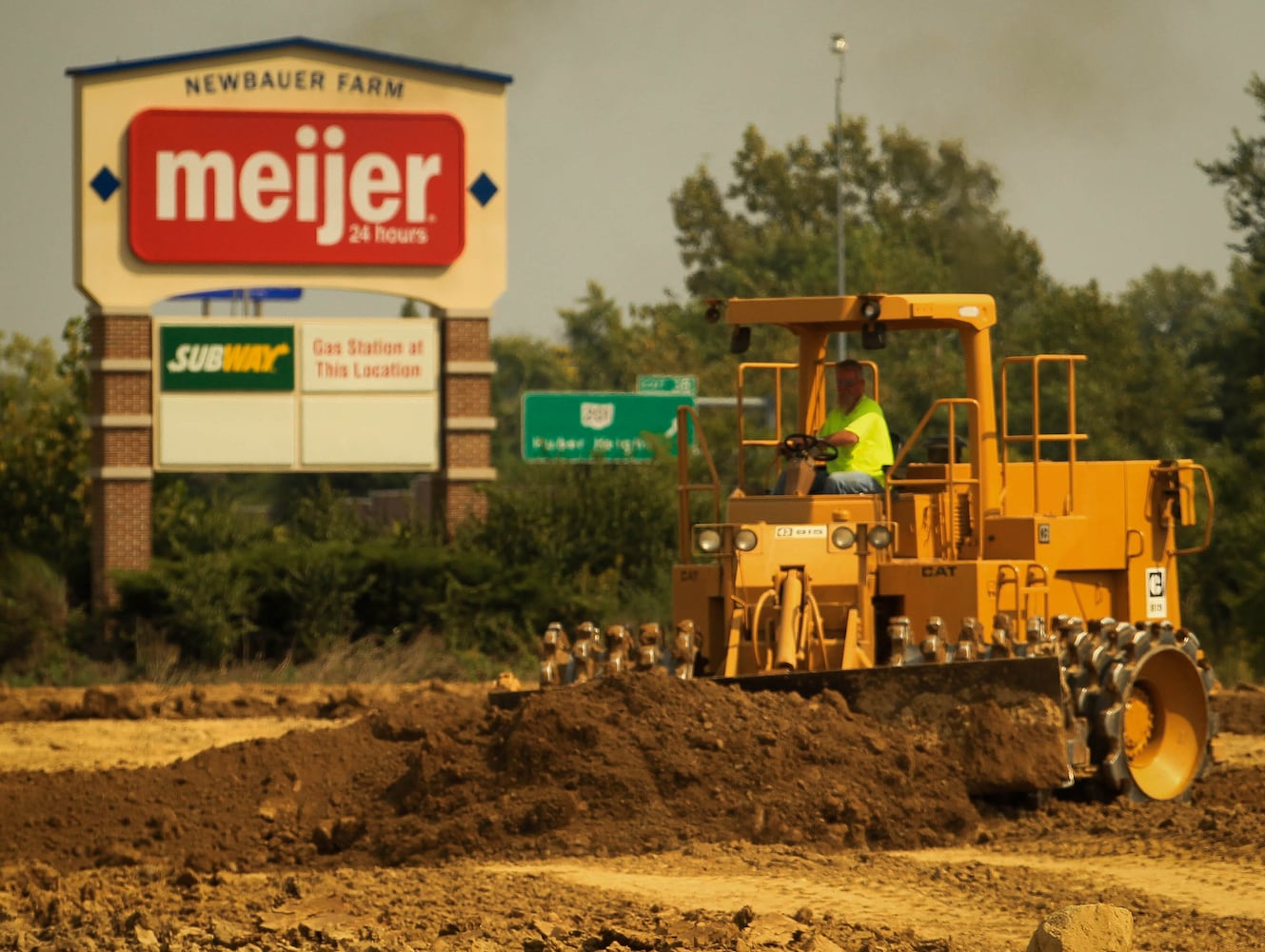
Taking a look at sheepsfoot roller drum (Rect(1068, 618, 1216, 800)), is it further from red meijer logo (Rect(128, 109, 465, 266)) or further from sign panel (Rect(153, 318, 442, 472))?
red meijer logo (Rect(128, 109, 465, 266))

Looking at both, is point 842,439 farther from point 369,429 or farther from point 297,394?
point 297,394

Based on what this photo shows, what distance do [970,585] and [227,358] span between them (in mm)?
15470

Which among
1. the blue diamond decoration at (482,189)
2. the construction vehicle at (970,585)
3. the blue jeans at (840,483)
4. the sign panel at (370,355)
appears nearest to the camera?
the construction vehicle at (970,585)

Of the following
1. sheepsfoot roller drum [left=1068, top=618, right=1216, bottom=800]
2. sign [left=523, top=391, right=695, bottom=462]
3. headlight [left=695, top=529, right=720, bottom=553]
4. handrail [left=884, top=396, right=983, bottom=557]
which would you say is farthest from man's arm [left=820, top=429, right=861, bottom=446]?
sign [left=523, top=391, right=695, bottom=462]

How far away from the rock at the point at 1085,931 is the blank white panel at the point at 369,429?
19662 mm

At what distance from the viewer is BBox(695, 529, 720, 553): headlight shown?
531 inches

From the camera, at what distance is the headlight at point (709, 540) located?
13492 mm

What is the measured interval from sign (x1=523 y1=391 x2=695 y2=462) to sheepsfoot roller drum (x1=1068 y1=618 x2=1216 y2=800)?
1930cm

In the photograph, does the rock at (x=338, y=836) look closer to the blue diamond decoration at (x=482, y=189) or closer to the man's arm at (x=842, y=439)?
the man's arm at (x=842, y=439)

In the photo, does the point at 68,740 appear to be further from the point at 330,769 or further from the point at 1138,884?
the point at 1138,884

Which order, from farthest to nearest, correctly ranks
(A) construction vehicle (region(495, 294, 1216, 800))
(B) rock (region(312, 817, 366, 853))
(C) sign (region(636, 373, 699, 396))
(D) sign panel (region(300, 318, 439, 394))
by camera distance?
1. (C) sign (region(636, 373, 699, 396))
2. (D) sign panel (region(300, 318, 439, 394))
3. (A) construction vehicle (region(495, 294, 1216, 800))
4. (B) rock (region(312, 817, 366, 853))

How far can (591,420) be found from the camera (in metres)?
34.7

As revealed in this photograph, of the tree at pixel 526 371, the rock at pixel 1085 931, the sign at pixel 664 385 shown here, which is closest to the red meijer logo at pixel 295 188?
the sign at pixel 664 385

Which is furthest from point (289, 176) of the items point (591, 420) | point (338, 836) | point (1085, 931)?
point (1085, 931)
